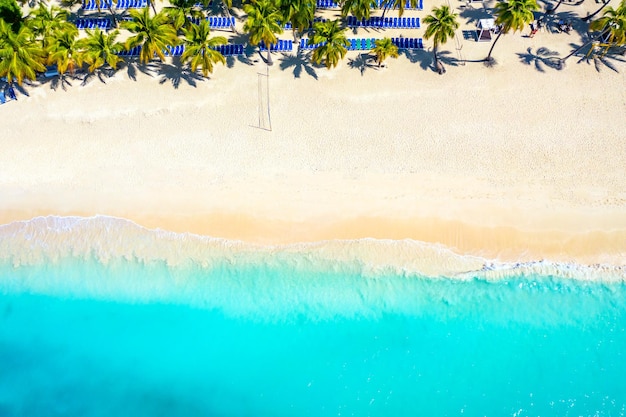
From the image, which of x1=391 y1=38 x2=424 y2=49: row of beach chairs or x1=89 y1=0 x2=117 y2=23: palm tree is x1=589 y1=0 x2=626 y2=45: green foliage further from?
x1=89 y1=0 x2=117 y2=23: palm tree

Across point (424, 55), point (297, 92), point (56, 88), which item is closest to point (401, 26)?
point (424, 55)

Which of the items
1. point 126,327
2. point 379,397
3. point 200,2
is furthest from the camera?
point 200,2

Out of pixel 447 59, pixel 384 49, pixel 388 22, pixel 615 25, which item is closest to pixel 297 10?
pixel 384 49

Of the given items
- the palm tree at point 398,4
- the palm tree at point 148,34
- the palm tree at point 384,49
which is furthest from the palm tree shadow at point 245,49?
the palm tree at point 398,4

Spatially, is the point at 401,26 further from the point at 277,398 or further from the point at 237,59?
the point at 277,398

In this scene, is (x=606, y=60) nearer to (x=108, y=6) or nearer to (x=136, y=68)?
(x=136, y=68)

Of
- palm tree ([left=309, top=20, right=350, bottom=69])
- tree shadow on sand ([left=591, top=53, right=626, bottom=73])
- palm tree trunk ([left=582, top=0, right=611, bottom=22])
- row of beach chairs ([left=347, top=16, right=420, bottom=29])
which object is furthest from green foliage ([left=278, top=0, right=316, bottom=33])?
palm tree trunk ([left=582, top=0, right=611, bottom=22])

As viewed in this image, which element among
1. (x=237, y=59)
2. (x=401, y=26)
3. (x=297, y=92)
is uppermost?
(x=401, y=26)

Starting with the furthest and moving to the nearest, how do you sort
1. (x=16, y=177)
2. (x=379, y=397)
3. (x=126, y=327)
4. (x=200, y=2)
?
1. (x=200, y=2)
2. (x=16, y=177)
3. (x=126, y=327)
4. (x=379, y=397)
